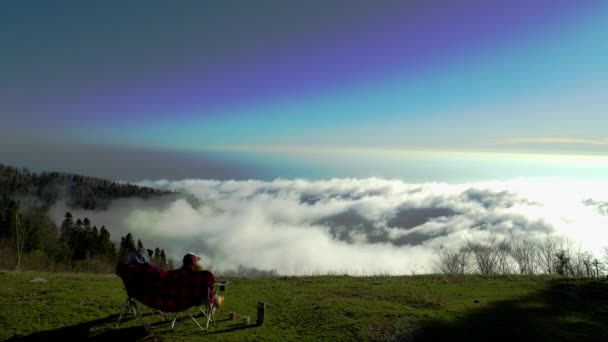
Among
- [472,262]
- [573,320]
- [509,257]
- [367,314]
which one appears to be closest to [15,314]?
[367,314]

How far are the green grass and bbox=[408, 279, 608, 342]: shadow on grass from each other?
0.03 m

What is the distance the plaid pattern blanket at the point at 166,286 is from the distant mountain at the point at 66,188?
5023 inches

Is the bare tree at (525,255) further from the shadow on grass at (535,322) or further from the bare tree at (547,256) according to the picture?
the shadow on grass at (535,322)

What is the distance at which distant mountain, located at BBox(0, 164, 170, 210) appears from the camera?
118 metres

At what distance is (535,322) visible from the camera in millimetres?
9695

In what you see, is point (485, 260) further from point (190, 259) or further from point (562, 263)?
point (190, 259)

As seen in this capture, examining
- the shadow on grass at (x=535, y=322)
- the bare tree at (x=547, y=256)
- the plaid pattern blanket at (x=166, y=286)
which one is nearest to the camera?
the plaid pattern blanket at (x=166, y=286)

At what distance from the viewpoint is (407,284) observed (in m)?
14.3

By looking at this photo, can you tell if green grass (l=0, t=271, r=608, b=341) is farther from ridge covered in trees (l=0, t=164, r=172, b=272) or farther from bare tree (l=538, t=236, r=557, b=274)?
bare tree (l=538, t=236, r=557, b=274)

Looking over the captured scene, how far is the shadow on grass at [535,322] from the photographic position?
28.5 ft

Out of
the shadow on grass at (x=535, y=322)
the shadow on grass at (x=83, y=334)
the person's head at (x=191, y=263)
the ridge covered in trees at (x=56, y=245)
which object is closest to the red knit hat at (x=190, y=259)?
the person's head at (x=191, y=263)

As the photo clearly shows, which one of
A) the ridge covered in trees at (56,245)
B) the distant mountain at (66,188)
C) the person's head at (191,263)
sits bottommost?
the ridge covered in trees at (56,245)

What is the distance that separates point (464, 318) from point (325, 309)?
4203 mm

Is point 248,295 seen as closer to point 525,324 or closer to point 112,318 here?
point 112,318
